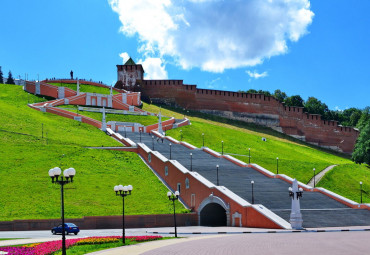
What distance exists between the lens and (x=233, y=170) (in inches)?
1459

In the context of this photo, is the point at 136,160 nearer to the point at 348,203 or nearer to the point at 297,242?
the point at 348,203

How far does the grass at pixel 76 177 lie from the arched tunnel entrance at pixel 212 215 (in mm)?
1594

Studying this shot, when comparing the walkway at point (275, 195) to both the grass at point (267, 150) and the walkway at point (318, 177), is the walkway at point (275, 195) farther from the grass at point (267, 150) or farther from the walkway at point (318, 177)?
the grass at point (267, 150)

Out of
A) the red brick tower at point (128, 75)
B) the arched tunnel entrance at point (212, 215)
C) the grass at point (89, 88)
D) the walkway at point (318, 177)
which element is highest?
the red brick tower at point (128, 75)

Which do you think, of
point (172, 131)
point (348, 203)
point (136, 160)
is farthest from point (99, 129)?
point (348, 203)

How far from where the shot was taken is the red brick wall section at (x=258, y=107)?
81.4 metres

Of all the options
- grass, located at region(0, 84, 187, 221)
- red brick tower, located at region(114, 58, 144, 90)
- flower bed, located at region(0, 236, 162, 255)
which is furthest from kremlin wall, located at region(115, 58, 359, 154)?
flower bed, located at region(0, 236, 162, 255)

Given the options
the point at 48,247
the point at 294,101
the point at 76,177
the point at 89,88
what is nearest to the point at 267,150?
the point at 76,177

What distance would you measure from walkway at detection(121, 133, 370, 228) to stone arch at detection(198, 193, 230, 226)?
174cm

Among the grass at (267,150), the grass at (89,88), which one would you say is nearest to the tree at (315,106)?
the grass at (267,150)

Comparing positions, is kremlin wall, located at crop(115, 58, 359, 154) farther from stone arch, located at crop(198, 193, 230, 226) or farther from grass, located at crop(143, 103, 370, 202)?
stone arch, located at crop(198, 193, 230, 226)

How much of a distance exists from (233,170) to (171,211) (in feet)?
32.0

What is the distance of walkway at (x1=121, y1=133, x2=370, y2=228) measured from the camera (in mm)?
26714

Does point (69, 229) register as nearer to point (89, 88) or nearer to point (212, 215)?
point (212, 215)
